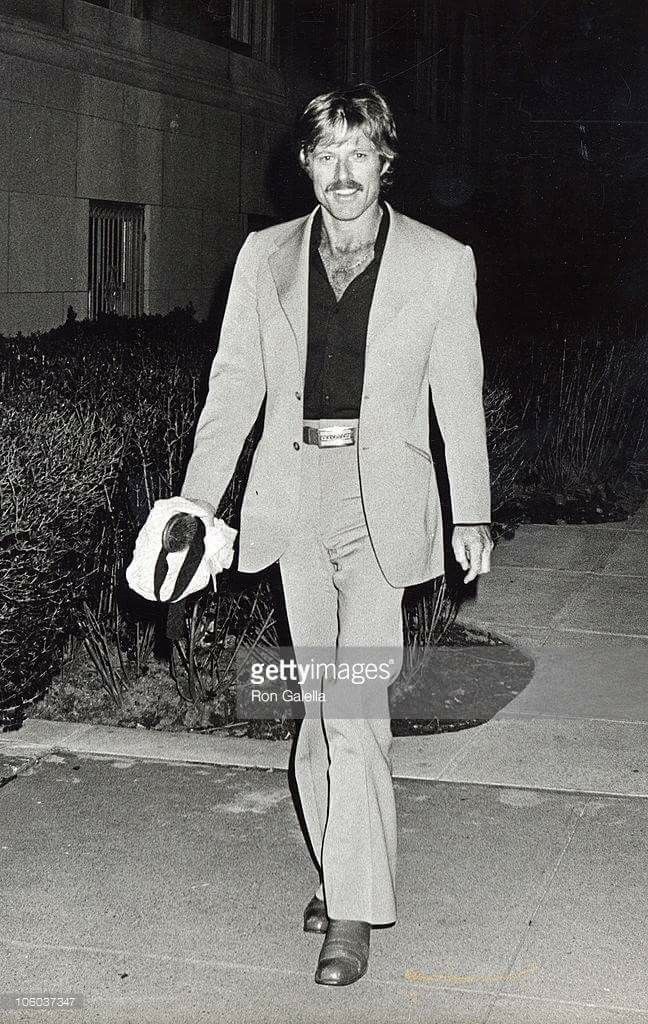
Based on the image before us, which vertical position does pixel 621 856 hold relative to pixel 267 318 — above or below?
below

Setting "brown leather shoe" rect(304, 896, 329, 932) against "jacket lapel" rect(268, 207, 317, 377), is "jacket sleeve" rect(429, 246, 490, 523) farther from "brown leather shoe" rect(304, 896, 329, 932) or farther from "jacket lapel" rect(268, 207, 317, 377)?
"brown leather shoe" rect(304, 896, 329, 932)

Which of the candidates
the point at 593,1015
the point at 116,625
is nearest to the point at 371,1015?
the point at 593,1015

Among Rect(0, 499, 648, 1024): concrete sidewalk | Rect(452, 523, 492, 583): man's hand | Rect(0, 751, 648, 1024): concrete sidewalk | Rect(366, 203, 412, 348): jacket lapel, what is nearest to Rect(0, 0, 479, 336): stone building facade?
Rect(0, 499, 648, 1024): concrete sidewalk

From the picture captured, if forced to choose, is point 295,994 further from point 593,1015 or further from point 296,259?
point 296,259

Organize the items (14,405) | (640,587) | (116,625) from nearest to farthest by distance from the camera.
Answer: (14,405), (116,625), (640,587)

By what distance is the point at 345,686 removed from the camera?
3.55 metres

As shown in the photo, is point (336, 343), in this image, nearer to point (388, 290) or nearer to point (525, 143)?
point (388, 290)

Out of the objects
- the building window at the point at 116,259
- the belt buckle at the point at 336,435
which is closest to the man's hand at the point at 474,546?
the belt buckle at the point at 336,435

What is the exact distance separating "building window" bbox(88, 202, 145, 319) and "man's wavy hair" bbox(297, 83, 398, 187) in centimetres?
952

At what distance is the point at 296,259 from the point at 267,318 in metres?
0.17

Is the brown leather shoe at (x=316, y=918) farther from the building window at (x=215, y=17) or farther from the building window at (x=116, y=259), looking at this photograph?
the building window at (x=215, y=17)

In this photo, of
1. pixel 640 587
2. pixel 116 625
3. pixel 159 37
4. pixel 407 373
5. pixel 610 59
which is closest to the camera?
pixel 407 373

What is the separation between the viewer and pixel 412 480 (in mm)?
3609

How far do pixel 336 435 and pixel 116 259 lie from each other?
34.3ft
